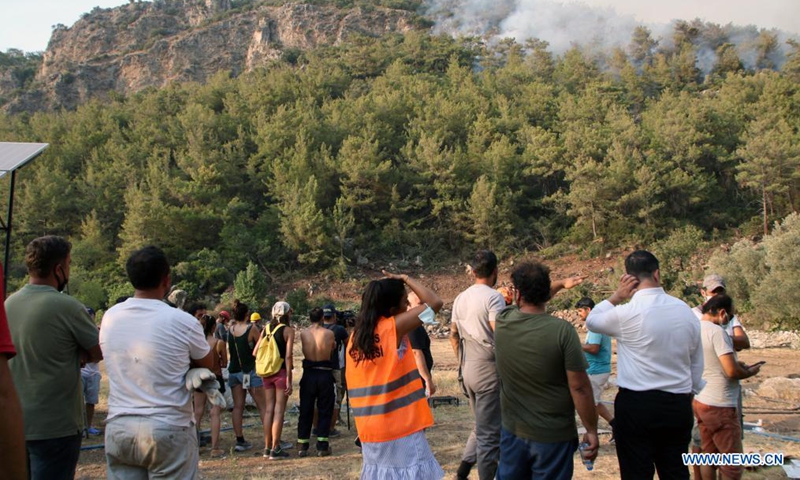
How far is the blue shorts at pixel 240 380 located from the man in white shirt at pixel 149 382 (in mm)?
3856

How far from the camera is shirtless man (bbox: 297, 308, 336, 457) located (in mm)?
6250

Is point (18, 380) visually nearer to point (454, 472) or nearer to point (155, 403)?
point (155, 403)

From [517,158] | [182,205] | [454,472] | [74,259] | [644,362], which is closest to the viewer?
[644,362]

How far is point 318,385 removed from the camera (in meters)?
6.32

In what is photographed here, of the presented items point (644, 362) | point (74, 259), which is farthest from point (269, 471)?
point (74, 259)

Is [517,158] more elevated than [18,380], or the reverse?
[517,158]

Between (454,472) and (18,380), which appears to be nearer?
(18,380)

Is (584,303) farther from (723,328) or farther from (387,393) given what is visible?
(387,393)

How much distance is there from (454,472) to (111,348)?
3.58 metres

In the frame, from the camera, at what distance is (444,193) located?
35.6 m

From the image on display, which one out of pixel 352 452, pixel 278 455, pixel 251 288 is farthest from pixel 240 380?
pixel 251 288

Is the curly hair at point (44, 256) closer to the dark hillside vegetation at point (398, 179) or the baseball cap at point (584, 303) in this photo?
the baseball cap at point (584, 303)

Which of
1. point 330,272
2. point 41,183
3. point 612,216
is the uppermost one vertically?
point 41,183

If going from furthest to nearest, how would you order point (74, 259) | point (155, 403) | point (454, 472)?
1. point (74, 259)
2. point (454, 472)
3. point (155, 403)
